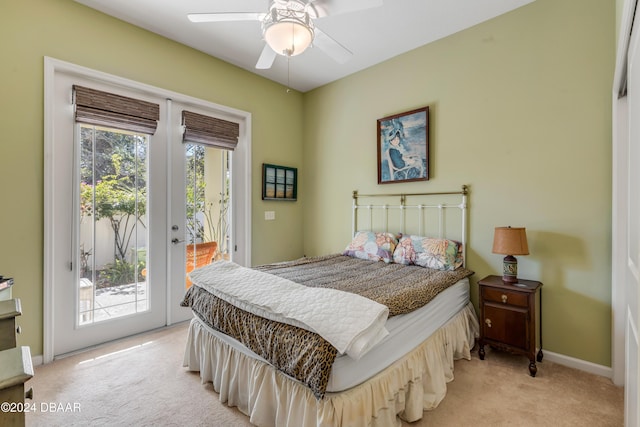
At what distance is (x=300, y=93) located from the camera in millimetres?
4258

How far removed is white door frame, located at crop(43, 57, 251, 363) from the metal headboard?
52.6 inches

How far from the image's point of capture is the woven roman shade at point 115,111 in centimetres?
247

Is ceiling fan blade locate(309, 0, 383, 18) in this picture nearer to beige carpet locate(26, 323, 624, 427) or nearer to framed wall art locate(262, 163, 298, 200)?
framed wall art locate(262, 163, 298, 200)

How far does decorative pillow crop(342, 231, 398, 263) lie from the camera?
2979mm

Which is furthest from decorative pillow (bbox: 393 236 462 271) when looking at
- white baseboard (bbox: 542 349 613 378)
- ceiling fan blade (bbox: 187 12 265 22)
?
ceiling fan blade (bbox: 187 12 265 22)

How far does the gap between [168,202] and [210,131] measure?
890mm

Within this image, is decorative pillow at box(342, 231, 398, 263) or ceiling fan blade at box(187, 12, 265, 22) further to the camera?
decorative pillow at box(342, 231, 398, 263)

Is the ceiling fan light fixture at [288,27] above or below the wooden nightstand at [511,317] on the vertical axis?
above

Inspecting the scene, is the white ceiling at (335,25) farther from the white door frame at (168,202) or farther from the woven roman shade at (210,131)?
the woven roman shade at (210,131)

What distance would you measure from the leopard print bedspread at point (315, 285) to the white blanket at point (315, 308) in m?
0.05

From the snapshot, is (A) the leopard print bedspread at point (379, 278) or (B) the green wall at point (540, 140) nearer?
(A) the leopard print bedspread at point (379, 278)

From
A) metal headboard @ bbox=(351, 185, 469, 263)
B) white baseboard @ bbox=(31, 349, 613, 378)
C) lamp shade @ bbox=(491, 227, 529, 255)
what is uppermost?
metal headboard @ bbox=(351, 185, 469, 263)

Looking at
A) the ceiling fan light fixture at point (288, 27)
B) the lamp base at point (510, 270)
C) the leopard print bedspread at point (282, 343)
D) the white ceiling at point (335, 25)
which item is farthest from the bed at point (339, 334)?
the white ceiling at point (335, 25)

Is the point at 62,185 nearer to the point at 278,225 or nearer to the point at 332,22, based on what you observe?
the point at 278,225
